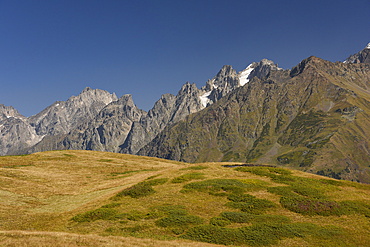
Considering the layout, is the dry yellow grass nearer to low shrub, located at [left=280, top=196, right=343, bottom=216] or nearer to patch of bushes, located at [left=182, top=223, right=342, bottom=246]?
patch of bushes, located at [left=182, top=223, right=342, bottom=246]

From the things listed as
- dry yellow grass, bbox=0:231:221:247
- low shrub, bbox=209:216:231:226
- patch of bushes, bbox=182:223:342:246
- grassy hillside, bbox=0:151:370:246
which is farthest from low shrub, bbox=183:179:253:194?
dry yellow grass, bbox=0:231:221:247

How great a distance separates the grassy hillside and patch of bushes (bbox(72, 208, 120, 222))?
0.11 metres

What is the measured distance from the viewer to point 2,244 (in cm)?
2189

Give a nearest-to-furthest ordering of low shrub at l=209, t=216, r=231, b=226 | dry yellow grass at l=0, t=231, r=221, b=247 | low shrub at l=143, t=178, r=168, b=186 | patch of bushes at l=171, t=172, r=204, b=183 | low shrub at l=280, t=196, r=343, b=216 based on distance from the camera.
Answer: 1. dry yellow grass at l=0, t=231, r=221, b=247
2. low shrub at l=209, t=216, r=231, b=226
3. low shrub at l=280, t=196, r=343, b=216
4. low shrub at l=143, t=178, r=168, b=186
5. patch of bushes at l=171, t=172, r=204, b=183

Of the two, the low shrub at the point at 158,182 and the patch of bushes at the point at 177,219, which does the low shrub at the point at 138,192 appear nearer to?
the low shrub at the point at 158,182

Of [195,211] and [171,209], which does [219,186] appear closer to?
[195,211]

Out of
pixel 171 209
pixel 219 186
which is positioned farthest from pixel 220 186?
pixel 171 209

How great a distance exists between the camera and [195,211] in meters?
32.2

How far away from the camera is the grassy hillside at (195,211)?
25469 millimetres

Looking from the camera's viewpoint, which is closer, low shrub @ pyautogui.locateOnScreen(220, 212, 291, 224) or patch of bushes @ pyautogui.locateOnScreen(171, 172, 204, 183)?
low shrub @ pyautogui.locateOnScreen(220, 212, 291, 224)

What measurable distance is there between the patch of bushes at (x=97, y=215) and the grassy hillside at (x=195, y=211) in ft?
0.38

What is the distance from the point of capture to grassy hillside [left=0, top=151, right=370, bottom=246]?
83.6ft

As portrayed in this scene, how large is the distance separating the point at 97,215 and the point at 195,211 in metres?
11.5

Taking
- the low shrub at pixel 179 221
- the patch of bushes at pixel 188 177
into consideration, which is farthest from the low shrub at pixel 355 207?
the patch of bushes at pixel 188 177
